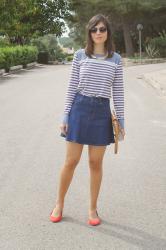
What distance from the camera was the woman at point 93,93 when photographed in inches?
172

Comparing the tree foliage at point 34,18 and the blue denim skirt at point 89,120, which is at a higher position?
the blue denim skirt at point 89,120

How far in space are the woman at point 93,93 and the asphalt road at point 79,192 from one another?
0.69 meters

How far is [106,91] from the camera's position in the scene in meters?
4.42

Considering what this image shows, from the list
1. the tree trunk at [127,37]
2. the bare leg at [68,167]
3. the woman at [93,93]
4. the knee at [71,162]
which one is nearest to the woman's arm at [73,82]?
the woman at [93,93]

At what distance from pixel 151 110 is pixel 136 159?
5263mm

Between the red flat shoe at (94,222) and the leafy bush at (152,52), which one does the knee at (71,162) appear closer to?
the red flat shoe at (94,222)

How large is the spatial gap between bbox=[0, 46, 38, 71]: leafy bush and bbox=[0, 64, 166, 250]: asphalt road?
17.6 meters

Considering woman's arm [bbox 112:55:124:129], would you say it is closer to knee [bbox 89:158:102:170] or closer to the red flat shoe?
knee [bbox 89:158:102:170]

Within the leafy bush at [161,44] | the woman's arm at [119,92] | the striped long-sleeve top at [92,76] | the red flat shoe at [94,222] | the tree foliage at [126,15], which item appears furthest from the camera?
the leafy bush at [161,44]

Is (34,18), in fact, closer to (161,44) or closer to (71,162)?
(161,44)

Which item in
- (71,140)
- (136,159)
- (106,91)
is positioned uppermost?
(106,91)

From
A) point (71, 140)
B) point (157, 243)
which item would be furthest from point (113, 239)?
point (71, 140)

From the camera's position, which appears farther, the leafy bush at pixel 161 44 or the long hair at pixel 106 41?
the leafy bush at pixel 161 44

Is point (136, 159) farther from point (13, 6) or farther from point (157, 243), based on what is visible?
point (13, 6)
